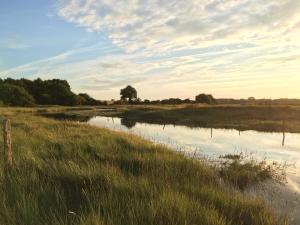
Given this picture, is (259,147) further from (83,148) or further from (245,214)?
(245,214)

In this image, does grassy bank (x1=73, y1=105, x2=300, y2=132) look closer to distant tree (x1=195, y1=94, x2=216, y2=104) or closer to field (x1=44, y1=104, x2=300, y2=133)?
field (x1=44, y1=104, x2=300, y2=133)

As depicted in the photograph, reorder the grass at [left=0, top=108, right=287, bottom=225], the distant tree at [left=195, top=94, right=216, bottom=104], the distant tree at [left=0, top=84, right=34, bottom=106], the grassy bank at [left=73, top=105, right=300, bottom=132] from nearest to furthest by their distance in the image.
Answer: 1. the grass at [left=0, top=108, right=287, bottom=225]
2. the grassy bank at [left=73, top=105, right=300, bottom=132]
3. the distant tree at [left=0, top=84, right=34, bottom=106]
4. the distant tree at [left=195, top=94, right=216, bottom=104]

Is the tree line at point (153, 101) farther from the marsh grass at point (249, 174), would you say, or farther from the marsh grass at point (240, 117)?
the marsh grass at point (249, 174)

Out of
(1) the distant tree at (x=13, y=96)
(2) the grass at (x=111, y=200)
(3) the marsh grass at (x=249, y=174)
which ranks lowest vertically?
(3) the marsh grass at (x=249, y=174)

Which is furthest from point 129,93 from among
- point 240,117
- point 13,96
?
point 240,117

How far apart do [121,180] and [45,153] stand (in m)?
4.89

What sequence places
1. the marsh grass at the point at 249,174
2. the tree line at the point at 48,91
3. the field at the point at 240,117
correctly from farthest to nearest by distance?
1. the tree line at the point at 48,91
2. the field at the point at 240,117
3. the marsh grass at the point at 249,174

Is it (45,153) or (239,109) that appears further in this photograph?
(239,109)

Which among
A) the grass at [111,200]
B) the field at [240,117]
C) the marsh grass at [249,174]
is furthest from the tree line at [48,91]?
the grass at [111,200]

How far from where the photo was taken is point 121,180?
8000 millimetres

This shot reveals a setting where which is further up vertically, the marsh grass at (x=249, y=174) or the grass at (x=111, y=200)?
the grass at (x=111, y=200)

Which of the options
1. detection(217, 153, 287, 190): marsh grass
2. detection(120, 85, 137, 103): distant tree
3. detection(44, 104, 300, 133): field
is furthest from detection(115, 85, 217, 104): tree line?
detection(217, 153, 287, 190): marsh grass

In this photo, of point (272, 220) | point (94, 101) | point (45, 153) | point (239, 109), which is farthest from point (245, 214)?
point (94, 101)

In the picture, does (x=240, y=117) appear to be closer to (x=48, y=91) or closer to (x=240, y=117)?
(x=240, y=117)
